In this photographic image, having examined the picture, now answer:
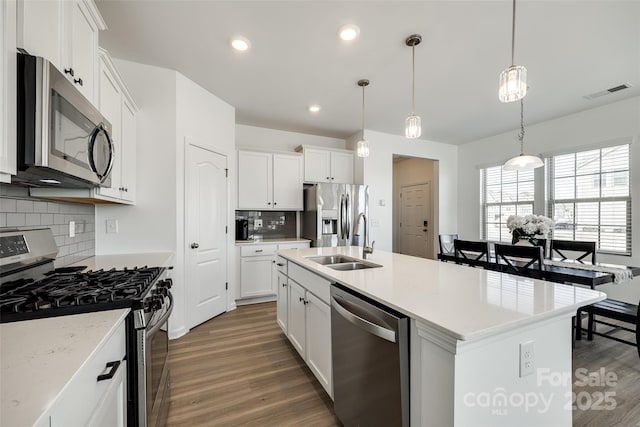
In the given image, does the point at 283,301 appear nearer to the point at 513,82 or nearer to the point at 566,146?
the point at 513,82

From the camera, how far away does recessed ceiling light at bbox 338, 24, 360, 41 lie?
213 centimetres

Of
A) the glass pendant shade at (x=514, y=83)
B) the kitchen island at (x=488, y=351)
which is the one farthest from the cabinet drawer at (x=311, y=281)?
the glass pendant shade at (x=514, y=83)

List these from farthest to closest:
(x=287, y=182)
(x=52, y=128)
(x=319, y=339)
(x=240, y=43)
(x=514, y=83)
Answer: (x=287, y=182)
(x=240, y=43)
(x=319, y=339)
(x=514, y=83)
(x=52, y=128)

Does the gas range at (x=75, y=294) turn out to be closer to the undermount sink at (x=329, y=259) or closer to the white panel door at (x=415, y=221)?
the undermount sink at (x=329, y=259)

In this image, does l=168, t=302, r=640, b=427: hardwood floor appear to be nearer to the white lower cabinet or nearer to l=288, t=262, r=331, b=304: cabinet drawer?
the white lower cabinet

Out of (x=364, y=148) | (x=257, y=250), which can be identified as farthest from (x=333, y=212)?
(x=364, y=148)

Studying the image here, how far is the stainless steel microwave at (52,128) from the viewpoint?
983mm

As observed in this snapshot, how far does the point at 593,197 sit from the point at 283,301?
4.48m

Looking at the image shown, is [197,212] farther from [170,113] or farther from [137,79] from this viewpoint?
[137,79]

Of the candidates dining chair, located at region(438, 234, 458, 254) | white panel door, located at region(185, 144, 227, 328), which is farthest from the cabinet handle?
dining chair, located at region(438, 234, 458, 254)

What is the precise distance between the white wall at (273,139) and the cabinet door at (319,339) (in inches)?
119

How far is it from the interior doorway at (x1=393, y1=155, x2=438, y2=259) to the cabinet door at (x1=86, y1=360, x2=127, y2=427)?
16.8 ft

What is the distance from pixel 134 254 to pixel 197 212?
72 cm

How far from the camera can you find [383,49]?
2.43 meters
